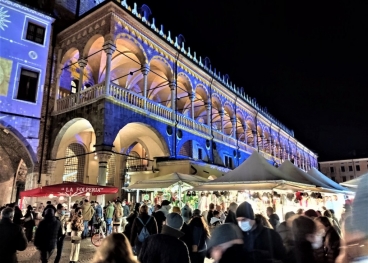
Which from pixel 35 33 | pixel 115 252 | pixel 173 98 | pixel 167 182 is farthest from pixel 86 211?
pixel 115 252

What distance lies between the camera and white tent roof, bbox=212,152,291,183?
8.23 m

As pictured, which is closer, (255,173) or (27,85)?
(255,173)

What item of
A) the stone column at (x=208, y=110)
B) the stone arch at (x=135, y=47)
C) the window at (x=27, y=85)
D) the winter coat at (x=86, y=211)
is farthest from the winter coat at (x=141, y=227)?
the stone column at (x=208, y=110)

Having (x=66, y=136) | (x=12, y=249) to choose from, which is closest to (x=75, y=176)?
(x=66, y=136)

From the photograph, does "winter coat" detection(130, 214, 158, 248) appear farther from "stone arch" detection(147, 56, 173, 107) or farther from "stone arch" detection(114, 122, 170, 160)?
"stone arch" detection(147, 56, 173, 107)

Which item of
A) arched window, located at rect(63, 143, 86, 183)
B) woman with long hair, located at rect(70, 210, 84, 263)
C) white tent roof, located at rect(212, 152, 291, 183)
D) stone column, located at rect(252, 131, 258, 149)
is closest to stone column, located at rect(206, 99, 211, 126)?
stone column, located at rect(252, 131, 258, 149)

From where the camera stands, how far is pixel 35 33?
Answer: 16672 mm

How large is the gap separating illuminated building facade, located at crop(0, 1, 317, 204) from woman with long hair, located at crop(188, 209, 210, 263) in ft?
31.1

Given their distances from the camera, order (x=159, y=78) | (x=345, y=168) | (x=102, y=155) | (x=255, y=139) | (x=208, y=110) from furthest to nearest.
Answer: (x=345, y=168), (x=255, y=139), (x=208, y=110), (x=159, y=78), (x=102, y=155)

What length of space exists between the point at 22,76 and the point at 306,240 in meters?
16.9

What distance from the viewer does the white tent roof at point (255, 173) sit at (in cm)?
823

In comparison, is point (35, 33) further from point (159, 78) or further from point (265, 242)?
point (265, 242)

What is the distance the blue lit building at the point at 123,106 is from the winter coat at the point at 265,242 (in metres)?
11.2

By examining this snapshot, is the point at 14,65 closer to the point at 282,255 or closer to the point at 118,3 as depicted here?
the point at 118,3
